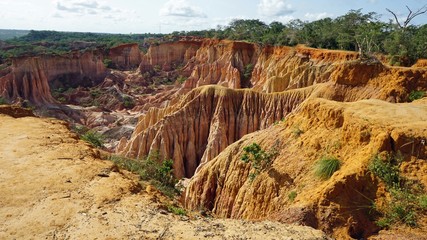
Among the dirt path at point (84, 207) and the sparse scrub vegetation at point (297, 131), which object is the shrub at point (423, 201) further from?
the sparse scrub vegetation at point (297, 131)

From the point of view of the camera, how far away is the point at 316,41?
141 ft

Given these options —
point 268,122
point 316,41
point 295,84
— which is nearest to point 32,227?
point 268,122

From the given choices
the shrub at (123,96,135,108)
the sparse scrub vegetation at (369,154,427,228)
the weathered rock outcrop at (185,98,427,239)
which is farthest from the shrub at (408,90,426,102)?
the shrub at (123,96,135,108)

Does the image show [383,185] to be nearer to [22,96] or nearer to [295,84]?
[295,84]

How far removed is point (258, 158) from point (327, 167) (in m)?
2.82

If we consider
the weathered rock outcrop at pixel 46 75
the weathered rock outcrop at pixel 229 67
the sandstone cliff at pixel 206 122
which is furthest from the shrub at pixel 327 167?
the weathered rock outcrop at pixel 46 75

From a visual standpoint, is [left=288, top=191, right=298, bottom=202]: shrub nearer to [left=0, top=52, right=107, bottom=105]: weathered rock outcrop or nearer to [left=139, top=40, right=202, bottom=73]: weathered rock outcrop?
[left=0, top=52, right=107, bottom=105]: weathered rock outcrop

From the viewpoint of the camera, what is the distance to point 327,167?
36.3 feet

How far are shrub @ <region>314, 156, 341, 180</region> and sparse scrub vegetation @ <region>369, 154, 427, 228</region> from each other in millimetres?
1232

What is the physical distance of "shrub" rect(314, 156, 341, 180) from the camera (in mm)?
10961

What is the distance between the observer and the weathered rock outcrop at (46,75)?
48.6m

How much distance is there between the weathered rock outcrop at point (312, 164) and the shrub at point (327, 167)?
222 millimetres

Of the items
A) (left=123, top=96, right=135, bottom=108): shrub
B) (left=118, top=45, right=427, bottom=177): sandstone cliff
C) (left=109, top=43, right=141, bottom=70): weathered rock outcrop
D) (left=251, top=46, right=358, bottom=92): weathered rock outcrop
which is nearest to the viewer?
(left=118, top=45, right=427, bottom=177): sandstone cliff

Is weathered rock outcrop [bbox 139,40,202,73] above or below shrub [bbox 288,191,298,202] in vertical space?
above
